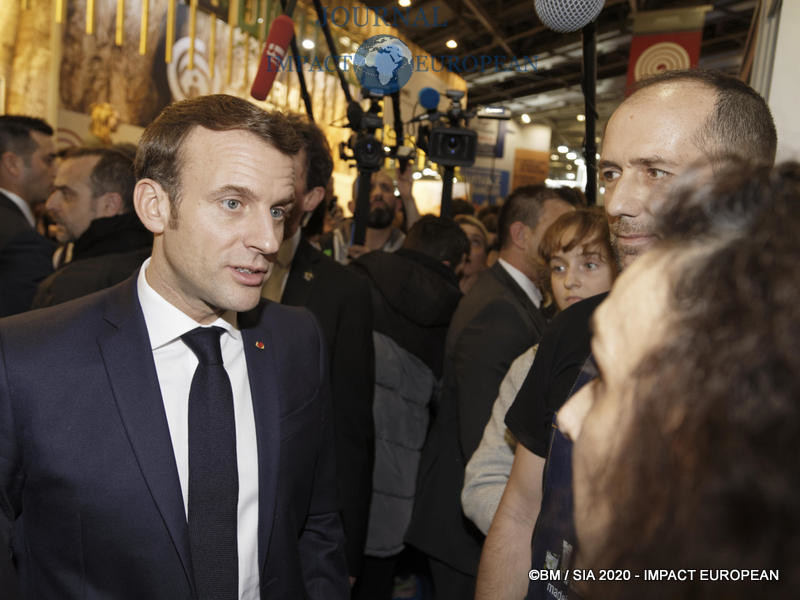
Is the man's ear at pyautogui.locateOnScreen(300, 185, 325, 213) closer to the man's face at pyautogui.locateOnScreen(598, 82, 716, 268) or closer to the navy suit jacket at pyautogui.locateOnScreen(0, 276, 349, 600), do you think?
the navy suit jacket at pyautogui.locateOnScreen(0, 276, 349, 600)

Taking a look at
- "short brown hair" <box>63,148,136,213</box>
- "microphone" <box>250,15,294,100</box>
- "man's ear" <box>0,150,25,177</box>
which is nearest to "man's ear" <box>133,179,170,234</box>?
"microphone" <box>250,15,294,100</box>

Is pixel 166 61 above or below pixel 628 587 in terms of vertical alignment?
above

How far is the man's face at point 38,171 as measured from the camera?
11.3ft

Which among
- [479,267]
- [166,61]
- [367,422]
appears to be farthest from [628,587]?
[166,61]

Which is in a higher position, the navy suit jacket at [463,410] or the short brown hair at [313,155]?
the short brown hair at [313,155]

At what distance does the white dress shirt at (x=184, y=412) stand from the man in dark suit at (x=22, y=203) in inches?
74.3

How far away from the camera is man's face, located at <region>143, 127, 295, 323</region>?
137 cm

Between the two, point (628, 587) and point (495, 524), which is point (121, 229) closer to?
point (495, 524)

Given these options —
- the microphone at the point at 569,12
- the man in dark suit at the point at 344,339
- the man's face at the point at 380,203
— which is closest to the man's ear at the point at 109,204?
the man in dark suit at the point at 344,339

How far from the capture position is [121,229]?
99.1 inches

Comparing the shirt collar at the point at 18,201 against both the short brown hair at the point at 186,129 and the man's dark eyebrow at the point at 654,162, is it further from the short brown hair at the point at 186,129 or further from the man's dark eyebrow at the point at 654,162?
the man's dark eyebrow at the point at 654,162

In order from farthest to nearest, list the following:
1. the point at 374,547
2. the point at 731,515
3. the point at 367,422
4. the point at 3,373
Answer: the point at 374,547
the point at 367,422
the point at 3,373
the point at 731,515

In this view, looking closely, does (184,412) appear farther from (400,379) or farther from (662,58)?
(662,58)

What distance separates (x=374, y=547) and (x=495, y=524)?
146cm
